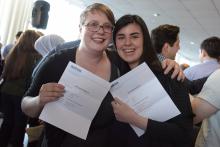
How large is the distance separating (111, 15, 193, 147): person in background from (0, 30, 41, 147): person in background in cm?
194

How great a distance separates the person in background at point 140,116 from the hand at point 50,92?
23cm

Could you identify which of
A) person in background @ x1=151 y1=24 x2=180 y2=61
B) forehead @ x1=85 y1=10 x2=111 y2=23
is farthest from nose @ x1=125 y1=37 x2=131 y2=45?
person in background @ x1=151 y1=24 x2=180 y2=61

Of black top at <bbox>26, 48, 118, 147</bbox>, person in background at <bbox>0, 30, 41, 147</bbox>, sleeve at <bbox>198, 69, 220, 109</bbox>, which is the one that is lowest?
person in background at <bbox>0, 30, 41, 147</bbox>

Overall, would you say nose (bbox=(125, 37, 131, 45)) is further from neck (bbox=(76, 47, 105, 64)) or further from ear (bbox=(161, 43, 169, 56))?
ear (bbox=(161, 43, 169, 56))

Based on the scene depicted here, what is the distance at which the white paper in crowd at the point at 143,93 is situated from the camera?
1.20 metres

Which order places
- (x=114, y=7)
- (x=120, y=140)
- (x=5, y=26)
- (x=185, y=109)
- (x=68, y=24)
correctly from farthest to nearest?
(x=68, y=24), (x=114, y=7), (x=5, y=26), (x=120, y=140), (x=185, y=109)

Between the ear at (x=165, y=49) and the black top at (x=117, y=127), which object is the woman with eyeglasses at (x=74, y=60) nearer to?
the black top at (x=117, y=127)

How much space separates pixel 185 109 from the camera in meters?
1.18

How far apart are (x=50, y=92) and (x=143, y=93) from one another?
0.38 m

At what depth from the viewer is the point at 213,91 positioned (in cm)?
126

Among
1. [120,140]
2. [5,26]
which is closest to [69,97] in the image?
[120,140]

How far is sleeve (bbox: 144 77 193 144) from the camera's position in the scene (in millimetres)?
1157

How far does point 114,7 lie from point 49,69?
6.34 metres

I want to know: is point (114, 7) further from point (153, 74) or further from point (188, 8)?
point (153, 74)
